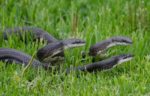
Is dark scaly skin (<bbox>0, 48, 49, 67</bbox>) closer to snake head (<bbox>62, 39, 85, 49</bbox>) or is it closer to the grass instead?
the grass

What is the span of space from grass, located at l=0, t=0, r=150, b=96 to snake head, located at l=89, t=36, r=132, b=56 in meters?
0.13

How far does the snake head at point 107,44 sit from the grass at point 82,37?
0.43ft

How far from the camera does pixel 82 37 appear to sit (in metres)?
7.54

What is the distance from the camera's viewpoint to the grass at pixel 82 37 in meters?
6.17

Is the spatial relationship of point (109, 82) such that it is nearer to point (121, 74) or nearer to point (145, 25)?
point (121, 74)

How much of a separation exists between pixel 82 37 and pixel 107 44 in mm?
482

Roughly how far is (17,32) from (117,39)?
53.0 inches

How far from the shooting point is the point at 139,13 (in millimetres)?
8016

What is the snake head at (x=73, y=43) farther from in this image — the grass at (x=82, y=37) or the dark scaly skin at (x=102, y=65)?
the dark scaly skin at (x=102, y=65)

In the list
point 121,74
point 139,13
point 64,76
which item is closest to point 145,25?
point 139,13

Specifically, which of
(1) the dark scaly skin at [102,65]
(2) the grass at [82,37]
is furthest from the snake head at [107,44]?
(1) the dark scaly skin at [102,65]

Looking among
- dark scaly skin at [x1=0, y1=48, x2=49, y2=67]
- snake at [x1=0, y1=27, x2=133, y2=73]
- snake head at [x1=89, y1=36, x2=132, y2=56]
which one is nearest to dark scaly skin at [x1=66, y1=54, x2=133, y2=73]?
snake at [x1=0, y1=27, x2=133, y2=73]

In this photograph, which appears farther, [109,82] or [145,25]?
[145,25]

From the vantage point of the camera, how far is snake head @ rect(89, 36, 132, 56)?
713 centimetres
